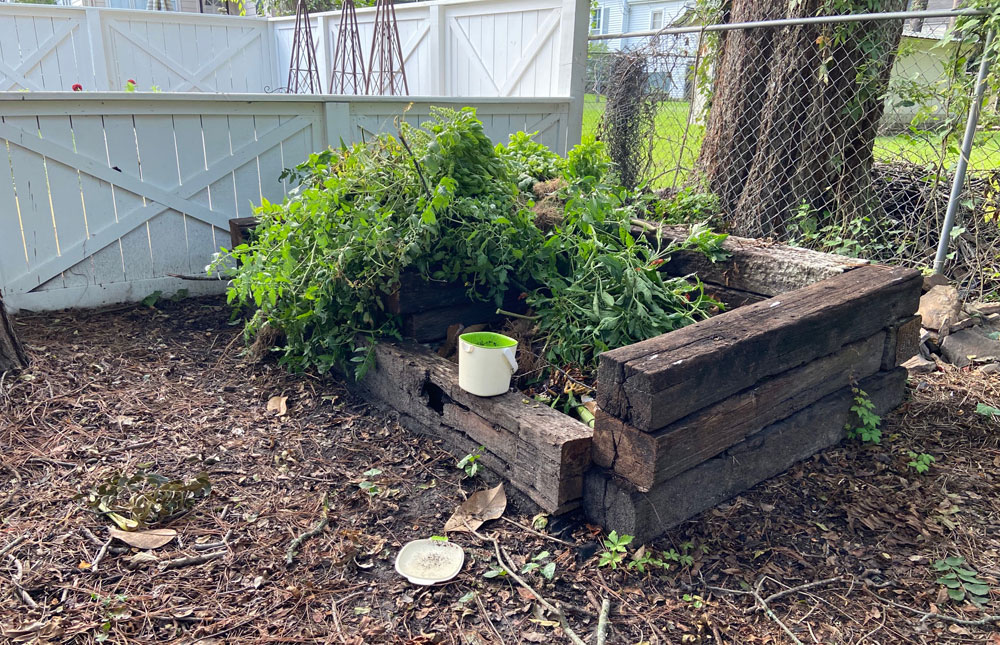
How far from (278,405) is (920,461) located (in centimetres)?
269

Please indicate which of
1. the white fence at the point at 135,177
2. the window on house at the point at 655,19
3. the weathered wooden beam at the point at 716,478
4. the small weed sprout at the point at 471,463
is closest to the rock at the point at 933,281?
the weathered wooden beam at the point at 716,478

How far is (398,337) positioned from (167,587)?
1391 millimetres

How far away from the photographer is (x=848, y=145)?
4102 mm

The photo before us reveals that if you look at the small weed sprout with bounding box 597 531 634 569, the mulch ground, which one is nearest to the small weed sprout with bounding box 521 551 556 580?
the mulch ground

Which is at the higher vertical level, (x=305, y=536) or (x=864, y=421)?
(x=864, y=421)

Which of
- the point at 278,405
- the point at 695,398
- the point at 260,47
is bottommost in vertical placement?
the point at 278,405

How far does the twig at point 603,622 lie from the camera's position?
1845 millimetres

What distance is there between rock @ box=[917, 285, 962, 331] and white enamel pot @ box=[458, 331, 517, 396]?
8.34ft

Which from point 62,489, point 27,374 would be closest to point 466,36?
point 27,374

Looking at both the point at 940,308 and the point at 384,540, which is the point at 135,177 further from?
the point at 940,308

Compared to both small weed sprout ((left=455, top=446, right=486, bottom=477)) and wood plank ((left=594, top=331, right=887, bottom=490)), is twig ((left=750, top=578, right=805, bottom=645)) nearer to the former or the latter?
wood plank ((left=594, top=331, right=887, bottom=490))

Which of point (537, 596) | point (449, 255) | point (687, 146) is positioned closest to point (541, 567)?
point (537, 596)

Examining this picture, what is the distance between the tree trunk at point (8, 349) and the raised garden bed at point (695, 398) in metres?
1.63

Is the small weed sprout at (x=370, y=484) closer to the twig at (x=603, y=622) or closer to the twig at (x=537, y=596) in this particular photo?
the twig at (x=537, y=596)
